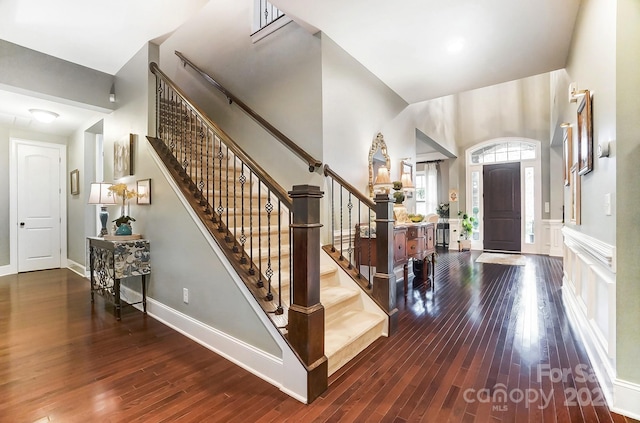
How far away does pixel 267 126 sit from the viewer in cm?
359

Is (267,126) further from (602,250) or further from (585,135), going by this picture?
(602,250)

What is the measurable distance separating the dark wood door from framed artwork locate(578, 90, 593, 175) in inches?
220

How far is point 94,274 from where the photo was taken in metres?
3.89

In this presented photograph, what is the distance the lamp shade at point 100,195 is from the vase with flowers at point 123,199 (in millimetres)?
60

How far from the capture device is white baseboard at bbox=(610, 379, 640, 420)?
1.64 metres

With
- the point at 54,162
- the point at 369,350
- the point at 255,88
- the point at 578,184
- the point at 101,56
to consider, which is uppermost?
the point at 101,56

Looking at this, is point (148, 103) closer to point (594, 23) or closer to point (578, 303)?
point (594, 23)

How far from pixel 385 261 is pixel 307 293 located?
1126 millimetres

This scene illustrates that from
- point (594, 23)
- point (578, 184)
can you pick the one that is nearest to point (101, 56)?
point (594, 23)

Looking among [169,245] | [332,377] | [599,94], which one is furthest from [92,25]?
[599,94]

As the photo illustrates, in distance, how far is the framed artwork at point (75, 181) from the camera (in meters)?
5.34

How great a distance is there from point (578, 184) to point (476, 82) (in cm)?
215

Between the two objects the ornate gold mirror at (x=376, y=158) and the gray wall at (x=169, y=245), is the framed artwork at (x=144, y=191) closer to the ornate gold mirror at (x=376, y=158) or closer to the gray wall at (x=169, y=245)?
the gray wall at (x=169, y=245)

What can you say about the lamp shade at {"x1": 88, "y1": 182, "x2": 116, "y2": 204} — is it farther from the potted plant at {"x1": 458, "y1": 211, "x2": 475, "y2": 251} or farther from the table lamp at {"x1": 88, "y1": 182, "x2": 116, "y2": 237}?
the potted plant at {"x1": 458, "y1": 211, "x2": 475, "y2": 251}
